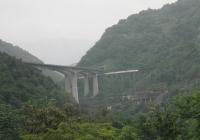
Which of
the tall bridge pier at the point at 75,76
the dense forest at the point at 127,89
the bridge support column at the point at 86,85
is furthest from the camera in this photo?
the bridge support column at the point at 86,85

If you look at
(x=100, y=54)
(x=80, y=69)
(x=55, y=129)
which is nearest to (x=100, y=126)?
(x=55, y=129)

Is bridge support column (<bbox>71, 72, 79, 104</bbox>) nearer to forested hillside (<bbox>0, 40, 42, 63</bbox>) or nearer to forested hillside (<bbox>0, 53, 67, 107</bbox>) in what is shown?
forested hillside (<bbox>0, 53, 67, 107</bbox>)

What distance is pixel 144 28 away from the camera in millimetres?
124312

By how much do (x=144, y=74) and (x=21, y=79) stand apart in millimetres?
42731

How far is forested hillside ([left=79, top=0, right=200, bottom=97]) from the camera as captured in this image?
83188mm

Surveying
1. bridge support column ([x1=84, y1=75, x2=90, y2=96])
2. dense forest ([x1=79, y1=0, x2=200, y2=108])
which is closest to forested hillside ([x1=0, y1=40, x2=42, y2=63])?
dense forest ([x1=79, y1=0, x2=200, y2=108])

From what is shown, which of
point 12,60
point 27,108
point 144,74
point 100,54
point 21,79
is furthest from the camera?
point 100,54

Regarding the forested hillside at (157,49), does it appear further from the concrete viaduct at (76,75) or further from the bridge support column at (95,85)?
the concrete viaduct at (76,75)

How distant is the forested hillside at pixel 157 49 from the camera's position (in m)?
83.2

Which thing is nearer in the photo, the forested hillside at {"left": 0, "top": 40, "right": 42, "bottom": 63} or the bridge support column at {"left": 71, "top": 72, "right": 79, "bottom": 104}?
the bridge support column at {"left": 71, "top": 72, "right": 79, "bottom": 104}

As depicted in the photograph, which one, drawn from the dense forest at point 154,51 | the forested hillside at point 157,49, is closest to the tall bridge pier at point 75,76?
the dense forest at point 154,51

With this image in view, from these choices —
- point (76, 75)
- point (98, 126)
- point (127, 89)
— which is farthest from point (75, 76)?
point (98, 126)

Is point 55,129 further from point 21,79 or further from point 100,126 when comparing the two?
point 21,79

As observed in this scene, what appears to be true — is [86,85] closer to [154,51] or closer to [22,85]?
[154,51]
